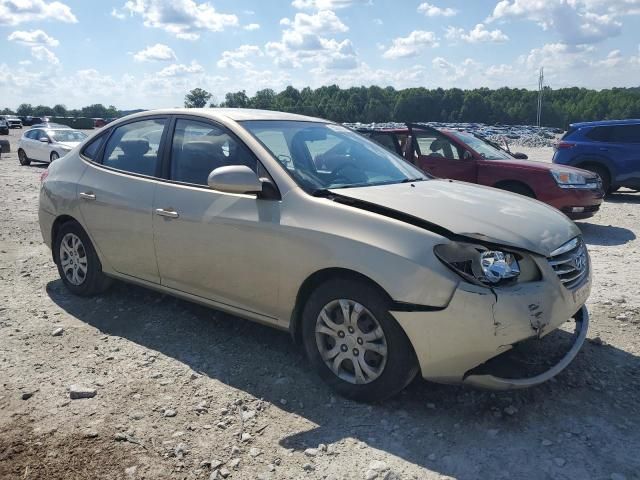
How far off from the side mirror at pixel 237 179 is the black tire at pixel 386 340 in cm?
78

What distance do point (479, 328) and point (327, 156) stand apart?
74.1 inches

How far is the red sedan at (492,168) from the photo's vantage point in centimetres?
869

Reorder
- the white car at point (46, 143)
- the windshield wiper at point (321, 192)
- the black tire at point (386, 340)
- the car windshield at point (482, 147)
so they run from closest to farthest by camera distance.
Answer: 1. the black tire at point (386, 340)
2. the windshield wiper at point (321, 192)
3. the car windshield at point (482, 147)
4. the white car at point (46, 143)

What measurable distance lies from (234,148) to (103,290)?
2.19 metres

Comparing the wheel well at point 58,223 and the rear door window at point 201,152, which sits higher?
the rear door window at point 201,152

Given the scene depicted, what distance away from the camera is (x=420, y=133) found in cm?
946

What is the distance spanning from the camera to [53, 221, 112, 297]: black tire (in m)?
5.16

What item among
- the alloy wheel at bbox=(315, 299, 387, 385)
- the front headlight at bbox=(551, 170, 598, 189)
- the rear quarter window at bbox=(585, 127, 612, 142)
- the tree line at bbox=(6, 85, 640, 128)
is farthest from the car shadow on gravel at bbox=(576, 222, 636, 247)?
the tree line at bbox=(6, 85, 640, 128)

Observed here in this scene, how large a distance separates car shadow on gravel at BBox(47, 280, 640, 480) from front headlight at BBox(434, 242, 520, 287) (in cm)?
83

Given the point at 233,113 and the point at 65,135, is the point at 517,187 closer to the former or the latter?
the point at 233,113

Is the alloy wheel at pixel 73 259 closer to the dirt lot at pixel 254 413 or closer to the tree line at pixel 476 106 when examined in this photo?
the dirt lot at pixel 254 413

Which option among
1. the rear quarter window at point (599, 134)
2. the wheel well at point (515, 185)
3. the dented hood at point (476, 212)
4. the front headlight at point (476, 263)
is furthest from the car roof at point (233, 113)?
the rear quarter window at point (599, 134)

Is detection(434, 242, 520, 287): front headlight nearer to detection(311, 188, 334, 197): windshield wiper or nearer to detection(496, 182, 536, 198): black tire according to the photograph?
detection(311, 188, 334, 197): windshield wiper

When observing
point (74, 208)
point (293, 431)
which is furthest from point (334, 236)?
point (74, 208)
